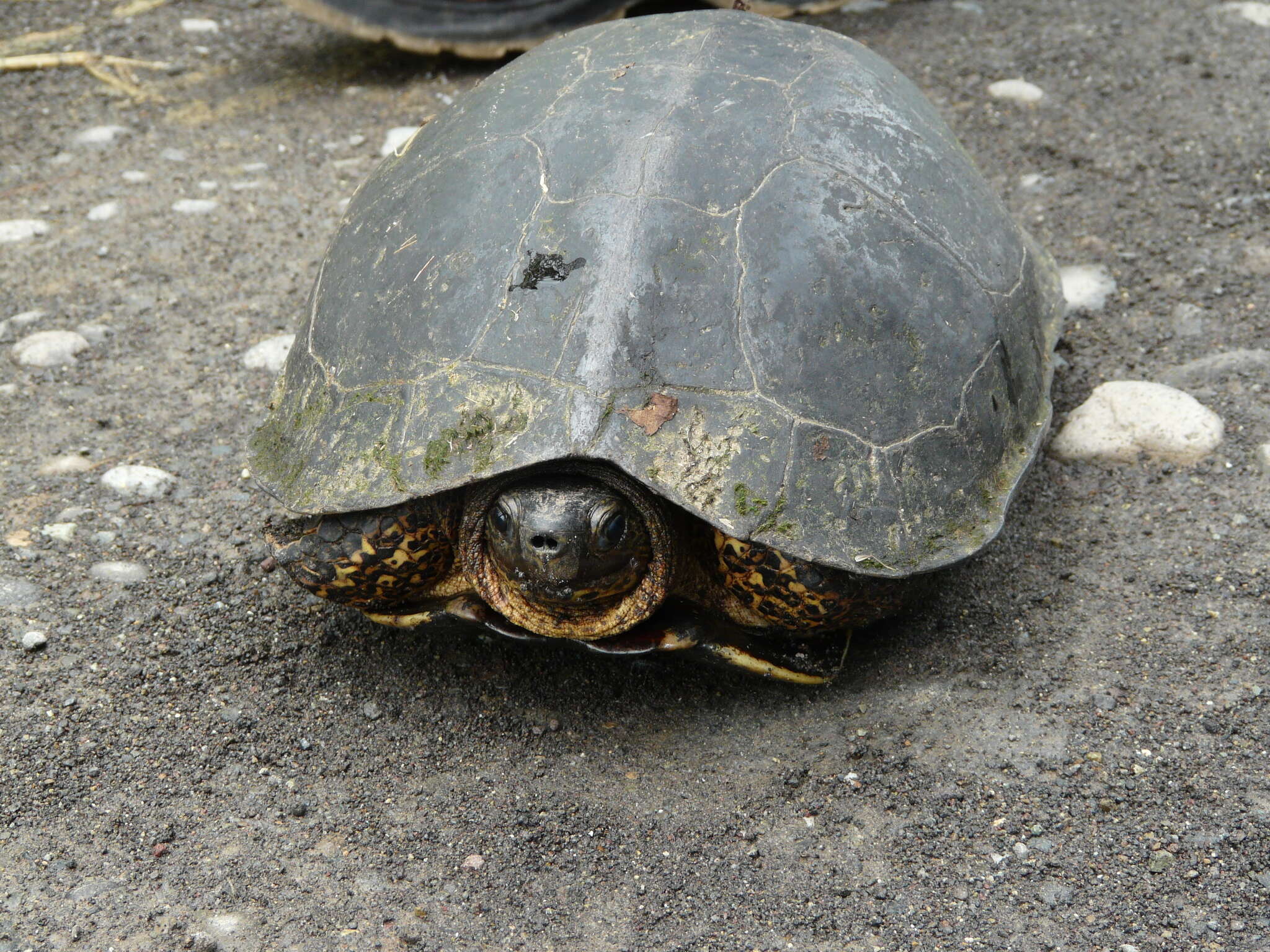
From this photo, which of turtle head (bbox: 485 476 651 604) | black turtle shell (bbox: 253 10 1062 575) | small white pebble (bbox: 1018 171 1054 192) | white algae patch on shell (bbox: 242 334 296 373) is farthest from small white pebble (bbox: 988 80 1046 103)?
turtle head (bbox: 485 476 651 604)

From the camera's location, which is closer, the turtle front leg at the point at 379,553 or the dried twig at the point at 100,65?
the turtle front leg at the point at 379,553

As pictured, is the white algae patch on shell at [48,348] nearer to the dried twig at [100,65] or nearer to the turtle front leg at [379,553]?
the turtle front leg at [379,553]

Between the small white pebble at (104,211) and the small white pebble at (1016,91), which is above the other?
the small white pebble at (104,211)

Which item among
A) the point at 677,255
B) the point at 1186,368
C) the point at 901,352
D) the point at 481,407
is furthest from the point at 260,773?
the point at 1186,368

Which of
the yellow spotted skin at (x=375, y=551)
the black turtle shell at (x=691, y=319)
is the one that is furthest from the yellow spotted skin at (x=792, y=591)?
the yellow spotted skin at (x=375, y=551)

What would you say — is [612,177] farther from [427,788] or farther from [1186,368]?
[1186,368]

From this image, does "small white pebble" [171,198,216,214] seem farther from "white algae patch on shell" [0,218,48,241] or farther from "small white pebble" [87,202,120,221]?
"white algae patch on shell" [0,218,48,241]

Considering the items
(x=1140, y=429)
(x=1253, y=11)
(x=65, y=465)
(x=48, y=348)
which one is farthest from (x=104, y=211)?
(x=1253, y=11)
